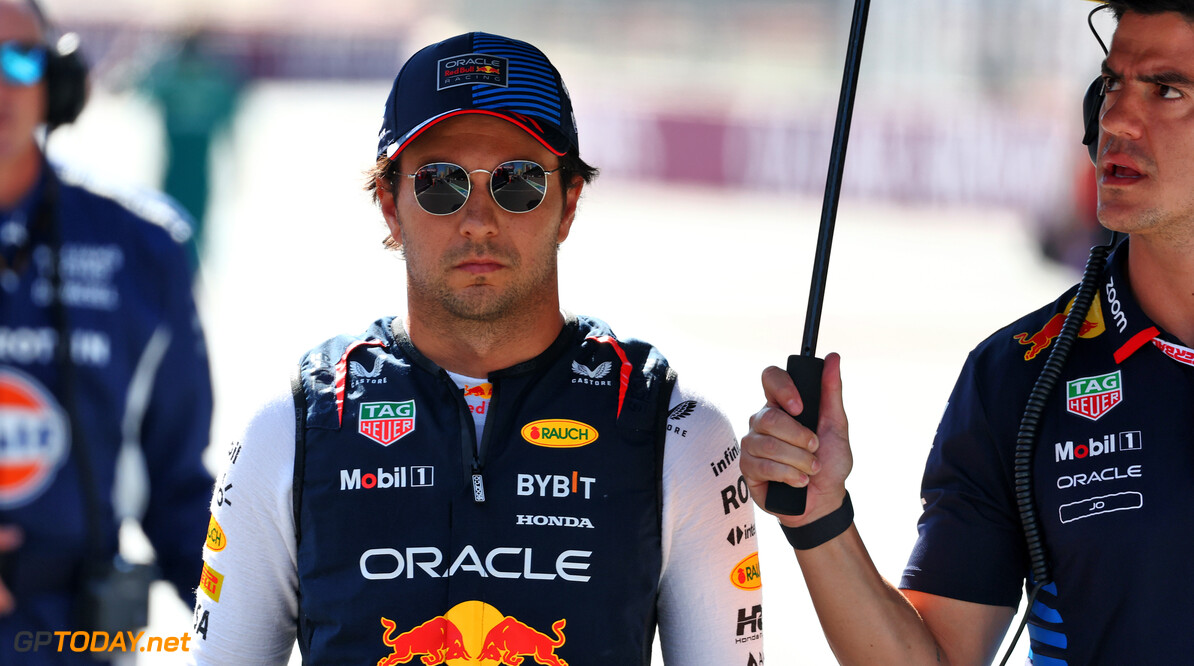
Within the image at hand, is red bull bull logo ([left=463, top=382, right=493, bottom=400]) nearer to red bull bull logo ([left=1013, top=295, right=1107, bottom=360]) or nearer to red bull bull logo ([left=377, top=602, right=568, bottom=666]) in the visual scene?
red bull bull logo ([left=377, top=602, right=568, bottom=666])

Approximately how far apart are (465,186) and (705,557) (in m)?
0.79

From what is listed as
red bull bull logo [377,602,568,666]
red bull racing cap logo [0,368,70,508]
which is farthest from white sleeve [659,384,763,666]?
red bull racing cap logo [0,368,70,508]

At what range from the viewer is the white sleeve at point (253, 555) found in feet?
7.97

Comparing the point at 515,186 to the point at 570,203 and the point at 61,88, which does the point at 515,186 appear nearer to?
the point at 570,203

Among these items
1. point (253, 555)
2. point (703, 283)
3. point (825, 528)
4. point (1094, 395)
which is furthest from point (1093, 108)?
point (703, 283)

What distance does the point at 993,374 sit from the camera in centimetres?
258

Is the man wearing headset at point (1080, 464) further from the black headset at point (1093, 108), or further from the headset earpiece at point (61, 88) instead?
the headset earpiece at point (61, 88)

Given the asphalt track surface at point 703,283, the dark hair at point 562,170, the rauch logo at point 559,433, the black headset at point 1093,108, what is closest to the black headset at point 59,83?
the asphalt track surface at point 703,283

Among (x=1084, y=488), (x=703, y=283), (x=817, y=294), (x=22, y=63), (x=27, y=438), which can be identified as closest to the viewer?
(x=817, y=294)

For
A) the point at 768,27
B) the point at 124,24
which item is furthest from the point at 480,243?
the point at 124,24

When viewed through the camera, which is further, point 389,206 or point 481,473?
point 389,206

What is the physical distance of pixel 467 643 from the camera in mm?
2330

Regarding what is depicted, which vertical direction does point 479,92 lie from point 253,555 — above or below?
above

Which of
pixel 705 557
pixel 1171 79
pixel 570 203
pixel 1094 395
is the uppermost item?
pixel 1171 79
